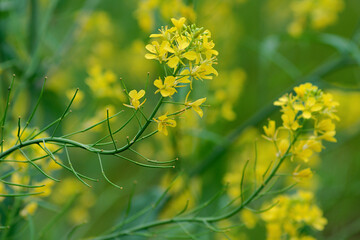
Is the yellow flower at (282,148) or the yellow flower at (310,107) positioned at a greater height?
the yellow flower at (310,107)

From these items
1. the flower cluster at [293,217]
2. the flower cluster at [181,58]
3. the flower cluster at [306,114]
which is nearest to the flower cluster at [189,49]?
the flower cluster at [181,58]

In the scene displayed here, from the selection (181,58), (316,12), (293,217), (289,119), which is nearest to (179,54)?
(181,58)

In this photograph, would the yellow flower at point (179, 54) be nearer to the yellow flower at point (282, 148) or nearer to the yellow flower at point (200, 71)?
the yellow flower at point (200, 71)

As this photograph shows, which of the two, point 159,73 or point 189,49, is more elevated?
point 159,73

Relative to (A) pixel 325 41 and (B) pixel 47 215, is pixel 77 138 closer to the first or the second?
(B) pixel 47 215

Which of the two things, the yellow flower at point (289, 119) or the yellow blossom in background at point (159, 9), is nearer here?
the yellow flower at point (289, 119)

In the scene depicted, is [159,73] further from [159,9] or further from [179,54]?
→ [179,54]
